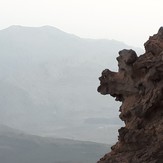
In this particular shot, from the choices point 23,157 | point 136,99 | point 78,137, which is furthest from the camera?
point 78,137

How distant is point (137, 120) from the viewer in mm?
14062

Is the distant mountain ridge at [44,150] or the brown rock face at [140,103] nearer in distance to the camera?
the brown rock face at [140,103]

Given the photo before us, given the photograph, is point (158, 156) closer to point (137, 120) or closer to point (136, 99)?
point (137, 120)

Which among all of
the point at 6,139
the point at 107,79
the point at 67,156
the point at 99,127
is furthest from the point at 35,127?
the point at 107,79

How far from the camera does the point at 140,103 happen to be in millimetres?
13977

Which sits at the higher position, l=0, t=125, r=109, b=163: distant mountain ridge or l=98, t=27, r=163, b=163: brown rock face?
l=0, t=125, r=109, b=163: distant mountain ridge

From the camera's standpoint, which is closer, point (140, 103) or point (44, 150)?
point (140, 103)

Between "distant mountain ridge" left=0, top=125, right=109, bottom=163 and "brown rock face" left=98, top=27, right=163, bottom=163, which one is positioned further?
"distant mountain ridge" left=0, top=125, right=109, bottom=163

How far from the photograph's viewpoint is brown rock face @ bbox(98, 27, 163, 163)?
12773mm

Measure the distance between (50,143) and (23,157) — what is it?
1572 centimetres

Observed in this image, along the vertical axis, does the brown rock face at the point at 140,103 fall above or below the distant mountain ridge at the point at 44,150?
below

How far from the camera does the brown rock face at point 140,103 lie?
1277 cm

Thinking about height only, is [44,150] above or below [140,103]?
above

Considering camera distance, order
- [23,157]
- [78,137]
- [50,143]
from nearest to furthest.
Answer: [23,157] < [50,143] < [78,137]
